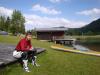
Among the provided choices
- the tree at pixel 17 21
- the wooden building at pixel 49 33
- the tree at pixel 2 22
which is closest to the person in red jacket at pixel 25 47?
the wooden building at pixel 49 33

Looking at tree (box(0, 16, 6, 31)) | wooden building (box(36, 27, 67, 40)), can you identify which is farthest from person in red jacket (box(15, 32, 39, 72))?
tree (box(0, 16, 6, 31))

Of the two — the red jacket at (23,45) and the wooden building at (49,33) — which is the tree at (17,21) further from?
the red jacket at (23,45)

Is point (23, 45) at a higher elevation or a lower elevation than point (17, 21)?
lower

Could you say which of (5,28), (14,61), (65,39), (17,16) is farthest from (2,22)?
(14,61)

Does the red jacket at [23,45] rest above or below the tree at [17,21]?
below

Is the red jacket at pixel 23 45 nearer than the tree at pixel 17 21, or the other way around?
the red jacket at pixel 23 45

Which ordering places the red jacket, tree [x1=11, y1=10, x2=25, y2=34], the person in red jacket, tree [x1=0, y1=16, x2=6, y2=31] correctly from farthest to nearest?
1. tree [x1=0, y1=16, x2=6, y2=31]
2. tree [x1=11, y1=10, x2=25, y2=34]
3. the red jacket
4. the person in red jacket

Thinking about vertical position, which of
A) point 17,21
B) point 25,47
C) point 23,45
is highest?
point 17,21

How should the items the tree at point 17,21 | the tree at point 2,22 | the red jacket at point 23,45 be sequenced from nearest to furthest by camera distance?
1. the red jacket at point 23,45
2. the tree at point 17,21
3. the tree at point 2,22

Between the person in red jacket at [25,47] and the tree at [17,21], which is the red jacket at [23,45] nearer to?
the person in red jacket at [25,47]

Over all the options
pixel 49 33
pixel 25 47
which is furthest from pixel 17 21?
pixel 25 47

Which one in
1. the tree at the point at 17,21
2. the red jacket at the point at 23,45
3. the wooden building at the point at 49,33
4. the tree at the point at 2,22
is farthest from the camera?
the tree at the point at 2,22

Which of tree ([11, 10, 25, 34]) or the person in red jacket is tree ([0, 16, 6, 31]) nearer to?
tree ([11, 10, 25, 34])

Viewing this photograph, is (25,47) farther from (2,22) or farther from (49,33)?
(2,22)
